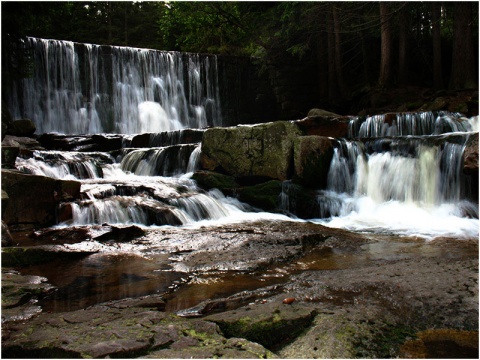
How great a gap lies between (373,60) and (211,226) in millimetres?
17721

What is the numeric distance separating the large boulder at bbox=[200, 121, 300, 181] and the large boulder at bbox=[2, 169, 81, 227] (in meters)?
4.39

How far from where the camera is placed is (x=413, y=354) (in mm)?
2297

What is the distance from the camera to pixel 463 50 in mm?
15141

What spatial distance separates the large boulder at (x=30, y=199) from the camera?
7.31m

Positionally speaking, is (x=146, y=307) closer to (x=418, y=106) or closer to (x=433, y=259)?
(x=433, y=259)

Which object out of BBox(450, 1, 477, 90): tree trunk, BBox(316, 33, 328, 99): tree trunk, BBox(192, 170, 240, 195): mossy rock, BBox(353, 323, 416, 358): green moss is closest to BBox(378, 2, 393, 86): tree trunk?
BBox(450, 1, 477, 90): tree trunk

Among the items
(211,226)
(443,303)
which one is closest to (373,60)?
(211,226)

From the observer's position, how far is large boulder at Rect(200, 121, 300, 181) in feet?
34.3

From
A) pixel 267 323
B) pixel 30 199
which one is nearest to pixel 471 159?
pixel 267 323

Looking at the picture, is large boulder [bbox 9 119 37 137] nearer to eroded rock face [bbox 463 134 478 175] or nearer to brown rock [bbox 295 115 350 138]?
brown rock [bbox 295 115 350 138]

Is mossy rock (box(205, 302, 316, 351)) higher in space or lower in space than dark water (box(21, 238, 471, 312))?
higher

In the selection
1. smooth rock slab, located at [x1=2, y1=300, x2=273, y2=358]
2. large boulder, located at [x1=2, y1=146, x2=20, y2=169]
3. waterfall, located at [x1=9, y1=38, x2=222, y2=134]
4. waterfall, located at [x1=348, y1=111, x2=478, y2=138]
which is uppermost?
waterfall, located at [x1=9, y1=38, x2=222, y2=134]

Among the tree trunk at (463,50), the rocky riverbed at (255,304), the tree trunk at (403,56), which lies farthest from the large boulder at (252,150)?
the tree trunk at (403,56)

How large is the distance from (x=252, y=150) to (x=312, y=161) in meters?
1.63
